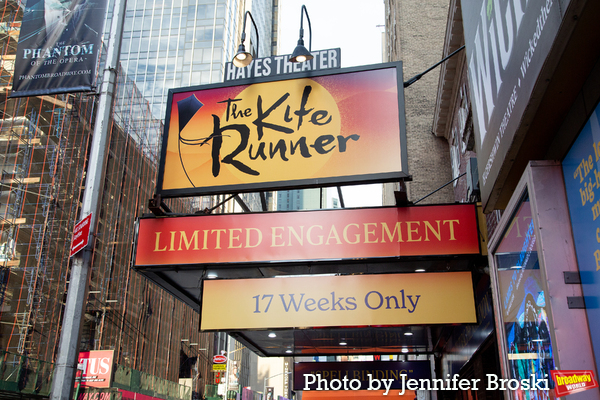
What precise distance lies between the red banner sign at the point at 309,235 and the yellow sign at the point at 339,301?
337 mm

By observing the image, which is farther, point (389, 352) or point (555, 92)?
point (389, 352)

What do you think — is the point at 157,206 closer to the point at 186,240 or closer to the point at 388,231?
the point at 186,240

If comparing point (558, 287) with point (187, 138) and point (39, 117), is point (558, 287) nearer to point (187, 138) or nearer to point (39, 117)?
point (187, 138)

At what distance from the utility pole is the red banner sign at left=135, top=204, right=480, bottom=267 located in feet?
2.58

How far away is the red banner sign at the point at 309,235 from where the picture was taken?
7.02 m

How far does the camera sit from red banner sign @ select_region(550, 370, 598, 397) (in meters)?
3.19

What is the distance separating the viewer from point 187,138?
8586 mm

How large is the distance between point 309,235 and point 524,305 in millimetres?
3406

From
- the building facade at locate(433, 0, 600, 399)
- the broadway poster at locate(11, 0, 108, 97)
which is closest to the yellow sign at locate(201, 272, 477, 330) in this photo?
the building facade at locate(433, 0, 600, 399)

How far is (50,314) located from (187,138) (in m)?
25.0

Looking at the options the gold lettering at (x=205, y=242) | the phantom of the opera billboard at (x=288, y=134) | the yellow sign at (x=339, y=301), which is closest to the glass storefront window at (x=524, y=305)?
the yellow sign at (x=339, y=301)

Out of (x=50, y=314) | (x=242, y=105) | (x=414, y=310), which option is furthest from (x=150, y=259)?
(x=50, y=314)

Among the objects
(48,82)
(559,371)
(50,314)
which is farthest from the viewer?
(50,314)

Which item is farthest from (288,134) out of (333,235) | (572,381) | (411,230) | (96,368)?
(96,368)
